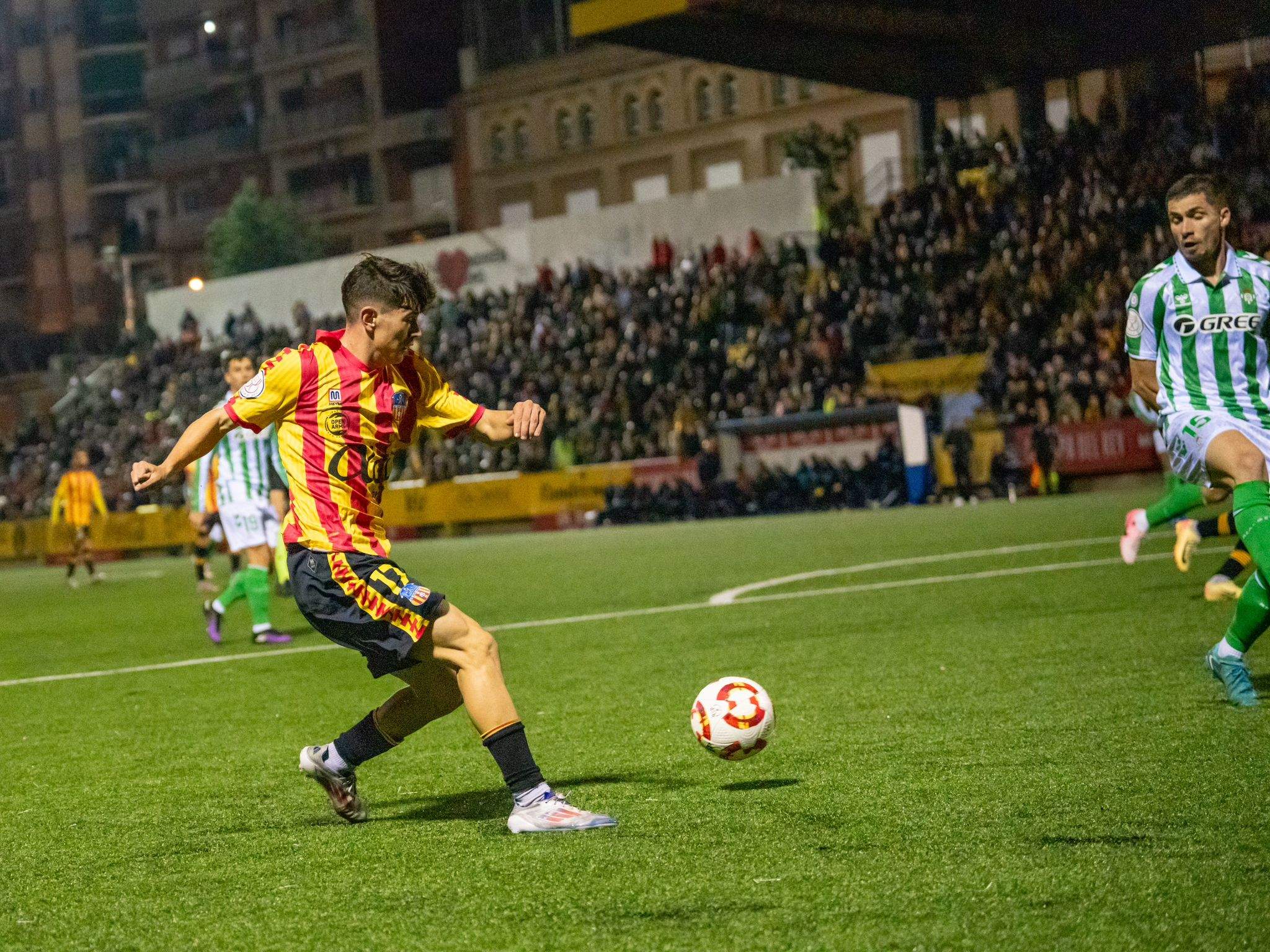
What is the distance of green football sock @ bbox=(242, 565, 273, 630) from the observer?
13.3 metres

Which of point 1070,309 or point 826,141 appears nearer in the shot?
→ point 1070,309

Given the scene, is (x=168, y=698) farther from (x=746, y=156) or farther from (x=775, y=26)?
(x=746, y=156)

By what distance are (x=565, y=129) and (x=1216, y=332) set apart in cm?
6041

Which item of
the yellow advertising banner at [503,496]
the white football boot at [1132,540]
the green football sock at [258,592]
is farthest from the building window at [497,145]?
the white football boot at [1132,540]

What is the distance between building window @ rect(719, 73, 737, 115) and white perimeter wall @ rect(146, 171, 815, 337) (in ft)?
49.0

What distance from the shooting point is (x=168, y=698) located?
9.90 m

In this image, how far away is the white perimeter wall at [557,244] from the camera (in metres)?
40.9

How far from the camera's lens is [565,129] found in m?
65.9

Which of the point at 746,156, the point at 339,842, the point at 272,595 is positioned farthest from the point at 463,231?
the point at 339,842

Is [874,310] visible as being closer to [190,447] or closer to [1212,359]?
[1212,359]

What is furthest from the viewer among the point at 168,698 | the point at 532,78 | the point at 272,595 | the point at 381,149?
the point at 381,149

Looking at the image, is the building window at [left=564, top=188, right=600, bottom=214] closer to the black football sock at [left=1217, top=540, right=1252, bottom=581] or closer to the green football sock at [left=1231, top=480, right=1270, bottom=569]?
the black football sock at [left=1217, top=540, right=1252, bottom=581]

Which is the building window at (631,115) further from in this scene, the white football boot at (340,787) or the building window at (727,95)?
the white football boot at (340,787)

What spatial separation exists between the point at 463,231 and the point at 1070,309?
44.3 m
